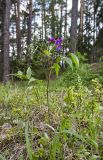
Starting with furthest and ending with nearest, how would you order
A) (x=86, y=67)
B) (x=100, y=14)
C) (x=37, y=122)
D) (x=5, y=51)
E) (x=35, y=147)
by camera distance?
1. (x=100, y=14)
2. (x=5, y=51)
3. (x=86, y=67)
4. (x=37, y=122)
5. (x=35, y=147)

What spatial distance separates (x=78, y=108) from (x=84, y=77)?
488cm

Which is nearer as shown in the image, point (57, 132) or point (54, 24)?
point (57, 132)

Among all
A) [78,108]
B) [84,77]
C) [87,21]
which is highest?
[87,21]

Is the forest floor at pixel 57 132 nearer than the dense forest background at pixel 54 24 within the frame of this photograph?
Yes

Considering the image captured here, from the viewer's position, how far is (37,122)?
2.45 m

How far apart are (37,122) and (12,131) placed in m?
0.29

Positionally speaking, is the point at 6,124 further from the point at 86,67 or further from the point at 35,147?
the point at 86,67

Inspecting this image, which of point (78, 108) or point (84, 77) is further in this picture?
point (84, 77)

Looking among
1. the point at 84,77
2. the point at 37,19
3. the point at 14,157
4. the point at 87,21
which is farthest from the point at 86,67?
the point at 37,19

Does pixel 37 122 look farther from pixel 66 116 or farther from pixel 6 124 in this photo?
pixel 66 116

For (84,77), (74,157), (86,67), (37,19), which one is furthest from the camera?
(37,19)

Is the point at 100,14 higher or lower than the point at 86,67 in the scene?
higher

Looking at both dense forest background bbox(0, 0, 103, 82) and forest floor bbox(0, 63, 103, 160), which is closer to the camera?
forest floor bbox(0, 63, 103, 160)

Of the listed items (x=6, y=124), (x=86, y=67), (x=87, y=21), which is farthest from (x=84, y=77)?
(x=87, y=21)
